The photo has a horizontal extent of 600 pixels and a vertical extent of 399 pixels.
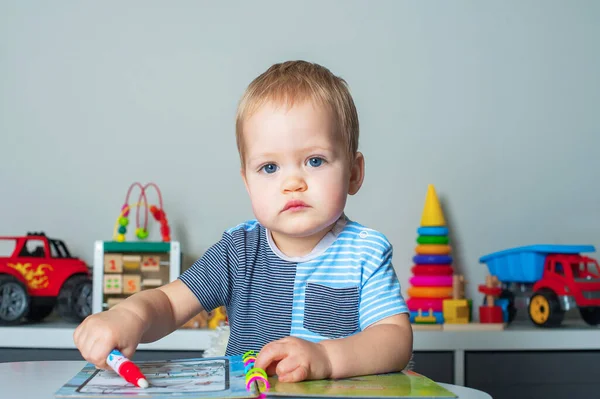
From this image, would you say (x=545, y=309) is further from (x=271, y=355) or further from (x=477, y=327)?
(x=271, y=355)

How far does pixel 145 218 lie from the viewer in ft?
6.24

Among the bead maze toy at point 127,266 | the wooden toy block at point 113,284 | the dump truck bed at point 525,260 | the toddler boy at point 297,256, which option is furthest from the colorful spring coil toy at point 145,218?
the toddler boy at point 297,256

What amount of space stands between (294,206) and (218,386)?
9.9 inches

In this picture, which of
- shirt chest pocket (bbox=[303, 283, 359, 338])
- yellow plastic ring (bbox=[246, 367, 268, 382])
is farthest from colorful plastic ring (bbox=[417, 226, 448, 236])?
yellow plastic ring (bbox=[246, 367, 268, 382])

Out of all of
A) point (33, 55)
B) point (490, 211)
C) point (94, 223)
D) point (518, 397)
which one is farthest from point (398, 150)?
point (33, 55)

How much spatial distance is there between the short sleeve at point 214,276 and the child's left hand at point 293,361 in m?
0.26

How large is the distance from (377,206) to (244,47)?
0.58 m

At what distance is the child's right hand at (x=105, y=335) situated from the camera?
→ 618 mm

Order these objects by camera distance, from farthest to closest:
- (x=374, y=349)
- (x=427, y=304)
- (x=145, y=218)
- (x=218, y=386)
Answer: (x=145, y=218) → (x=427, y=304) → (x=374, y=349) → (x=218, y=386)

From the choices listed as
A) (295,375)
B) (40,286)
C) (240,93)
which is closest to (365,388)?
(295,375)

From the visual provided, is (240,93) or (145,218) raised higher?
(240,93)

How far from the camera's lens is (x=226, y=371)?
596mm

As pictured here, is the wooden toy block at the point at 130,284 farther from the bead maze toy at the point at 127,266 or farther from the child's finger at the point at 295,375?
the child's finger at the point at 295,375

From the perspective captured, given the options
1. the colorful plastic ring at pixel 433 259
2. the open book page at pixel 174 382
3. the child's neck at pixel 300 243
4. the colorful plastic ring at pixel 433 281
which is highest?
the child's neck at pixel 300 243
